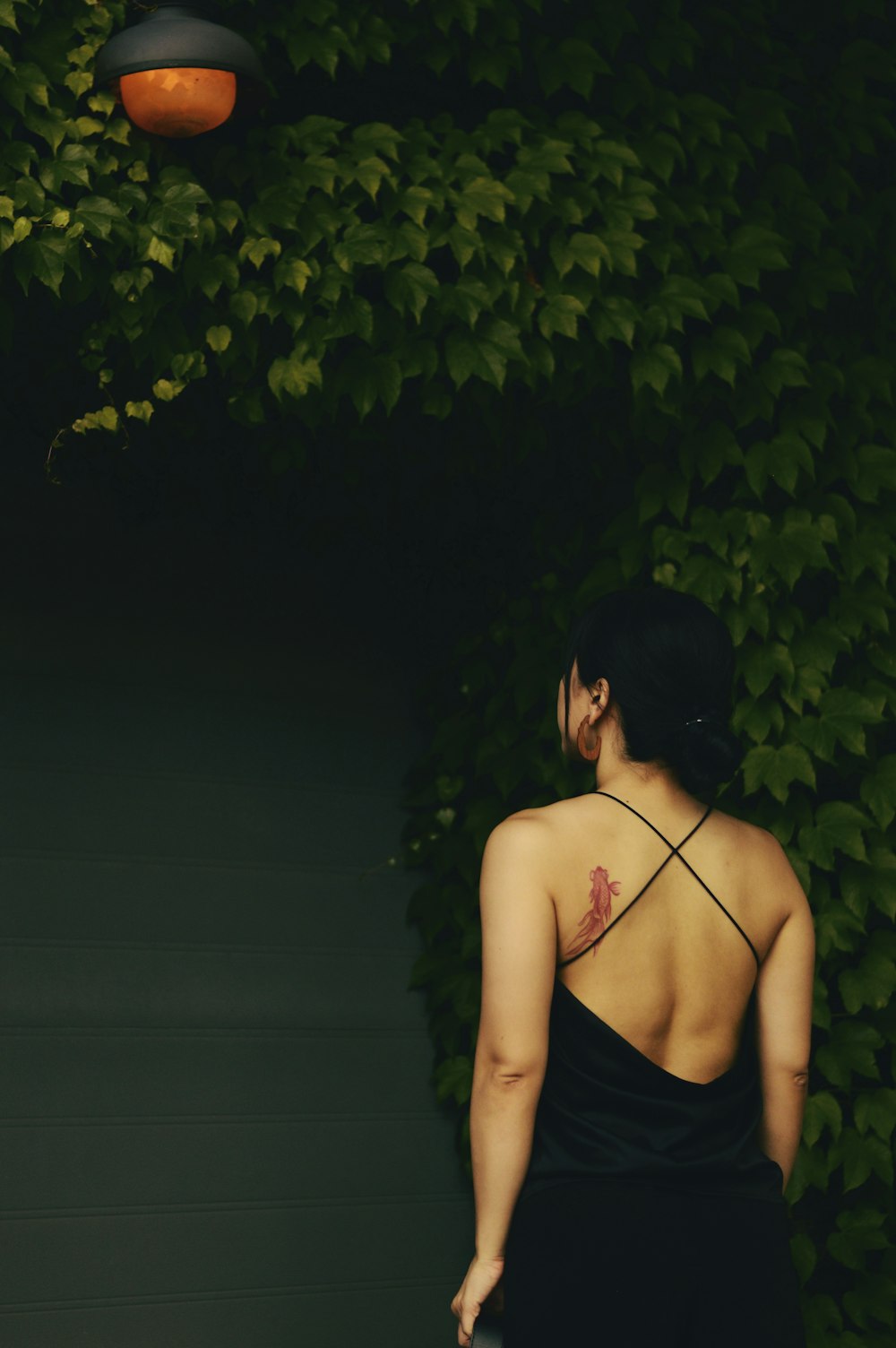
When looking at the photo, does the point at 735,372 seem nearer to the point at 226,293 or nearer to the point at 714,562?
the point at 714,562

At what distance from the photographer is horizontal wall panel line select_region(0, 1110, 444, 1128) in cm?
358

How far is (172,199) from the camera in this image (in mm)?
3127

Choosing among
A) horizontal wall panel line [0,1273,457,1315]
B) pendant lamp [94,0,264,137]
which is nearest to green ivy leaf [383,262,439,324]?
pendant lamp [94,0,264,137]

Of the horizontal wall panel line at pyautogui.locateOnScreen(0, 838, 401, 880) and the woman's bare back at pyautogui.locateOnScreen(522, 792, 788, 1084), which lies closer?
the woman's bare back at pyautogui.locateOnScreen(522, 792, 788, 1084)

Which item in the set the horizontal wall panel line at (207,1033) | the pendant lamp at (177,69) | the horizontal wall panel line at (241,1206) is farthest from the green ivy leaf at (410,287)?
the horizontal wall panel line at (241,1206)

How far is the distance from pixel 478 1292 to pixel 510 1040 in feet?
1.22

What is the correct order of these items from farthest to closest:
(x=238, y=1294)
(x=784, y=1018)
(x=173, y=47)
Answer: (x=238, y=1294), (x=173, y=47), (x=784, y=1018)

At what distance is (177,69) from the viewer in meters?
3.00

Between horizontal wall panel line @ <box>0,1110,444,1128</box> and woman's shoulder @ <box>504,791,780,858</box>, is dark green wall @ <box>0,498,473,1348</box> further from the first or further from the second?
woman's shoulder @ <box>504,791,780,858</box>

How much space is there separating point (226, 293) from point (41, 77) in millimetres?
572

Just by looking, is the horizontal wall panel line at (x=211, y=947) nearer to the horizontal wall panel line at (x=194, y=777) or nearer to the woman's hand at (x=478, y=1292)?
the horizontal wall panel line at (x=194, y=777)

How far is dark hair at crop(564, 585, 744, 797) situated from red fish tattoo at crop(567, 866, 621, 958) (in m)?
0.22

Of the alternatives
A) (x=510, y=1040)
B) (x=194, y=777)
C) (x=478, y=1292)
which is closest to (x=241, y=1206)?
(x=194, y=777)

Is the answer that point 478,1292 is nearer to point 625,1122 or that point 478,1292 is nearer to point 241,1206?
point 625,1122
